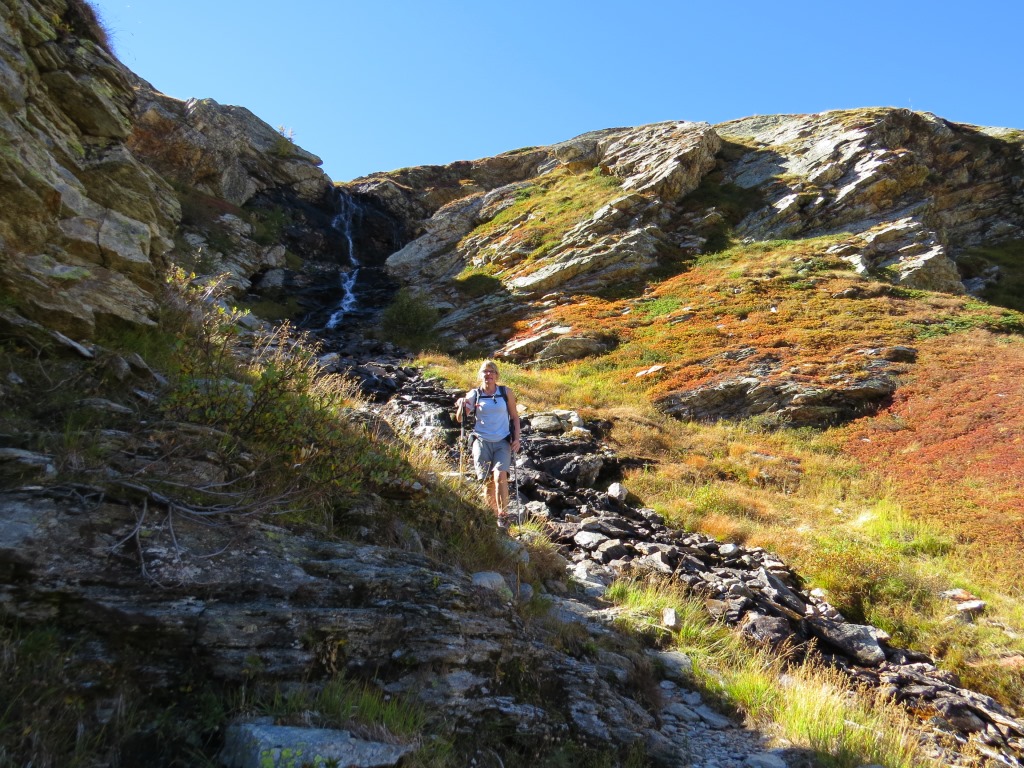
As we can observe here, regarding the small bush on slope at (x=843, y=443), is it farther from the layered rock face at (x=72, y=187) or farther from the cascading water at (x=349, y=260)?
the cascading water at (x=349, y=260)

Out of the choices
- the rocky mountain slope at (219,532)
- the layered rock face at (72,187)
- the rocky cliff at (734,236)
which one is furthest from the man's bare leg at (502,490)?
the rocky cliff at (734,236)

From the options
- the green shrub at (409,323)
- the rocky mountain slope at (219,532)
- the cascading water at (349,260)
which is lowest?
the rocky mountain slope at (219,532)

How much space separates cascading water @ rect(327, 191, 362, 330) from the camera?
97.0 ft

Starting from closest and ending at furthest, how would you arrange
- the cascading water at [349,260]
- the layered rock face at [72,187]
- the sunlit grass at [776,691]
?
the sunlit grass at [776,691], the layered rock face at [72,187], the cascading water at [349,260]

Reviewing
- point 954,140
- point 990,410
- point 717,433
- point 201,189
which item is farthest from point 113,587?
point 954,140

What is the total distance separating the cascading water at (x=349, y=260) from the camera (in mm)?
29578

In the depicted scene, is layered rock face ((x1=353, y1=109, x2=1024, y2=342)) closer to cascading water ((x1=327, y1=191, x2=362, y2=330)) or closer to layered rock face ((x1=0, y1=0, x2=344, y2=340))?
cascading water ((x1=327, y1=191, x2=362, y2=330))

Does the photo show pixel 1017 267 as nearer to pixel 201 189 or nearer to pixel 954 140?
pixel 954 140

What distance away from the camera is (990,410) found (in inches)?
496

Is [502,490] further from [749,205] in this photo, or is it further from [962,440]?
[749,205]

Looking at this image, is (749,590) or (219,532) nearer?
(219,532)

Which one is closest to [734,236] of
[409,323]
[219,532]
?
[409,323]

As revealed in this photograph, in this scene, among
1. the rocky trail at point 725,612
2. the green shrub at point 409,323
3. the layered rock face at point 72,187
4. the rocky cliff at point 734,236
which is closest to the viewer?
the rocky trail at point 725,612

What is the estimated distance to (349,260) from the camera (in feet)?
137
